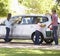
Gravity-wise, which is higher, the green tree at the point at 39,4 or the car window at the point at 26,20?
the green tree at the point at 39,4

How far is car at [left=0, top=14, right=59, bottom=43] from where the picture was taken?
17719mm

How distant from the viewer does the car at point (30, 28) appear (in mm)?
A: 17719

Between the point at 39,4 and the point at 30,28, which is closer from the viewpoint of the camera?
the point at 30,28

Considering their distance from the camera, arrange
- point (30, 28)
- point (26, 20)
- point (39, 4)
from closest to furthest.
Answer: point (30, 28)
point (26, 20)
point (39, 4)

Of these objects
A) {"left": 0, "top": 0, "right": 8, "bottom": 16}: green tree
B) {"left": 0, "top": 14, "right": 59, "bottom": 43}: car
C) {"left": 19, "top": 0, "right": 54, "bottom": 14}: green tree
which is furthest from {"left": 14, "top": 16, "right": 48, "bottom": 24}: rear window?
{"left": 19, "top": 0, "right": 54, "bottom": 14}: green tree

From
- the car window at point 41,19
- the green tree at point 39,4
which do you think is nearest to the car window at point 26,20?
the car window at point 41,19

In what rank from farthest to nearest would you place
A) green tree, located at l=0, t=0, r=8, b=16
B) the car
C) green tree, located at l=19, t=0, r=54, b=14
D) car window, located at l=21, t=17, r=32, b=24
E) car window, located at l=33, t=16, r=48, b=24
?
green tree, located at l=19, t=0, r=54, b=14
green tree, located at l=0, t=0, r=8, b=16
car window, located at l=21, t=17, r=32, b=24
car window, located at l=33, t=16, r=48, b=24
the car

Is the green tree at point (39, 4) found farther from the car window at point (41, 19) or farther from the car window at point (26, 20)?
the car window at point (41, 19)

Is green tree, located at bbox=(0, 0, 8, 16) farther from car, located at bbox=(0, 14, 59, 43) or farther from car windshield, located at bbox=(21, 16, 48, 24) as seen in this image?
car windshield, located at bbox=(21, 16, 48, 24)

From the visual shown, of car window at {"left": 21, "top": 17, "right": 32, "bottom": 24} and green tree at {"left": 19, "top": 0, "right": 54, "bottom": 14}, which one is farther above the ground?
green tree at {"left": 19, "top": 0, "right": 54, "bottom": 14}

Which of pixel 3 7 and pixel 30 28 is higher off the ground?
pixel 3 7

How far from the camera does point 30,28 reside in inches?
712

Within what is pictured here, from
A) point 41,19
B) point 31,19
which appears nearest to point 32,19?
point 31,19

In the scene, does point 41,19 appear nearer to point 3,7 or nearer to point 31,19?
point 31,19
